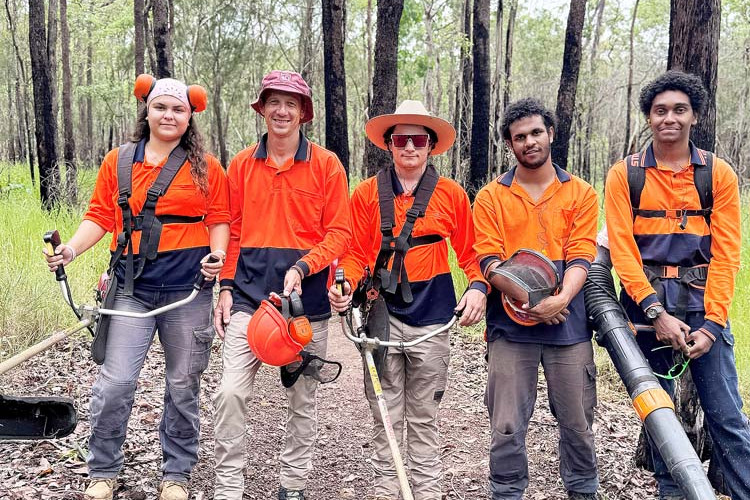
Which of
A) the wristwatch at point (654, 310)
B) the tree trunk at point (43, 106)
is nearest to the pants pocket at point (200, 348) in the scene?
the wristwatch at point (654, 310)

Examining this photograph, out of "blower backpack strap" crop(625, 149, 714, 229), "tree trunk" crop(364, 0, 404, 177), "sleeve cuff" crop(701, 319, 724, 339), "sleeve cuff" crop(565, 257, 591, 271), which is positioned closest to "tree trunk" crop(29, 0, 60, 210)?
"tree trunk" crop(364, 0, 404, 177)

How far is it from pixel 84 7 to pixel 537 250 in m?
28.0

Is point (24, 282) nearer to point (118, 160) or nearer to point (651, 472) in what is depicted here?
point (118, 160)

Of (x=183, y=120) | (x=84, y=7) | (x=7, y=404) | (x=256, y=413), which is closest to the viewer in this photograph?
(x=7, y=404)

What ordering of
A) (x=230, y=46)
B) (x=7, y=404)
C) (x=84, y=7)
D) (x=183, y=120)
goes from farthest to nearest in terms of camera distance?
(x=84, y=7)
(x=230, y=46)
(x=183, y=120)
(x=7, y=404)

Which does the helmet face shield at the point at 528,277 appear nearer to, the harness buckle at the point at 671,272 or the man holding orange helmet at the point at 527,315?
the man holding orange helmet at the point at 527,315

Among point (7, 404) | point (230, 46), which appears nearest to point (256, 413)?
point (7, 404)

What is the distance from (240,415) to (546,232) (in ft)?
6.53

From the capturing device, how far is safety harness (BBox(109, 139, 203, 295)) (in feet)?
11.9

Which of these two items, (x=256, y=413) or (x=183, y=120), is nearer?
(x=183, y=120)

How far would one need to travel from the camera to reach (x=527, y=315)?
11.4ft

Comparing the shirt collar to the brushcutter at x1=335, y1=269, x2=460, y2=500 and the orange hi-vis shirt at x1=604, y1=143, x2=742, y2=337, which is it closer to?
the brushcutter at x1=335, y1=269, x2=460, y2=500

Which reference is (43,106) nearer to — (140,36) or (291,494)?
(140,36)

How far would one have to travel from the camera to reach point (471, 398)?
636 centimetres
